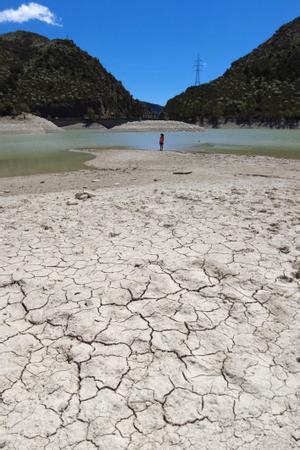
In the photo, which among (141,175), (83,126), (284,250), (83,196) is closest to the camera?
(284,250)

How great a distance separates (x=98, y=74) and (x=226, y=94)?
2070 inches

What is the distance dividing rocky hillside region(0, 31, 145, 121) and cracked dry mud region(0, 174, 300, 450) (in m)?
78.3

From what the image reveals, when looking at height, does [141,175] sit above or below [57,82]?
below

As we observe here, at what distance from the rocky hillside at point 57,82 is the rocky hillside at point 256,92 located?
22.3 metres

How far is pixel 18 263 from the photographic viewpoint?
14.3ft

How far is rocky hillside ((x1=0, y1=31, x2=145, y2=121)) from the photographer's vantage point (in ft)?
282

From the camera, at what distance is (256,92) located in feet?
254

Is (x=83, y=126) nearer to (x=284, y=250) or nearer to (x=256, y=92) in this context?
(x=256, y=92)

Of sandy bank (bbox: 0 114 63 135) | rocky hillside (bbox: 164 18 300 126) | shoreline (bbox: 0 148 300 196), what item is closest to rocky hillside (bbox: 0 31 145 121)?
sandy bank (bbox: 0 114 63 135)

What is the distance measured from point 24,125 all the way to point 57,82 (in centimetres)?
5233

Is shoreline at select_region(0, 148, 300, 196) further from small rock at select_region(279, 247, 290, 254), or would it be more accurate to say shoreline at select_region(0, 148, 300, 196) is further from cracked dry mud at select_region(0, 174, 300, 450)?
→ small rock at select_region(279, 247, 290, 254)

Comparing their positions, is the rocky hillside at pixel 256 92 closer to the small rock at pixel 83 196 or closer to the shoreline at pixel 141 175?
the shoreline at pixel 141 175

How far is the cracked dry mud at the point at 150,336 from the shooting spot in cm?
217

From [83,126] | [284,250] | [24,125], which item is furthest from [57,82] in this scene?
[284,250]
